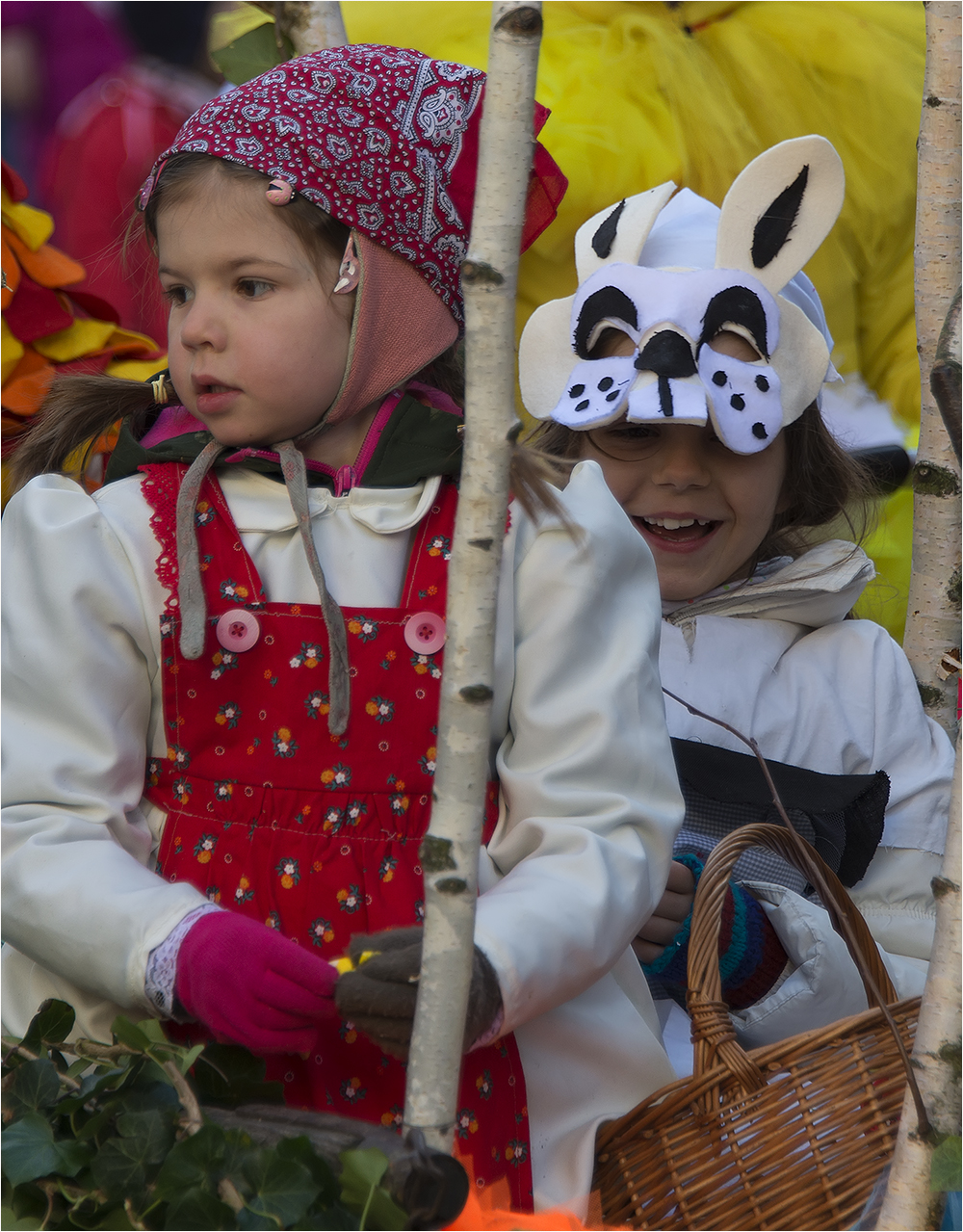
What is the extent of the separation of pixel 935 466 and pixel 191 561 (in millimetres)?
1128

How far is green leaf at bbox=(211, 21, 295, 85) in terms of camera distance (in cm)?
200

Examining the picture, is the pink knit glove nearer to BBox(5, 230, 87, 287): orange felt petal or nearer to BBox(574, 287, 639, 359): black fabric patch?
BBox(574, 287, 639, 359): black fabric patch

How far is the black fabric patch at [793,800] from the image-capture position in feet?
5.35

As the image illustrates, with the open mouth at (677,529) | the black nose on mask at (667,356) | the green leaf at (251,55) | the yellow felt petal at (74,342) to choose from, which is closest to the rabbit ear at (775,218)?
the black nose on mask at (667,356)

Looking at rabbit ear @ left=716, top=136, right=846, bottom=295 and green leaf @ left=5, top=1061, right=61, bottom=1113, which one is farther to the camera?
rabbit ear @ left=716, top=136, right=846, bottom=295

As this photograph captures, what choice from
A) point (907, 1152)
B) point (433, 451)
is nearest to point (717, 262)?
point (433, 451)

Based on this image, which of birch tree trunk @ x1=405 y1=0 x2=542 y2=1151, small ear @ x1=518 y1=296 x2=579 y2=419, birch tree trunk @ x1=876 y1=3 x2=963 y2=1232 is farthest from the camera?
small ear @ x1=518 y1=296 x2=579 y2=419

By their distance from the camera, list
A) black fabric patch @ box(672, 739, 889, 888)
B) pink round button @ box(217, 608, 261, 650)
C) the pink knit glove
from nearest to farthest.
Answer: the pink knit glove, pink round button @ box(217, 608, 261, 650), black fabric patch @ box(672, 739, 889, 888)

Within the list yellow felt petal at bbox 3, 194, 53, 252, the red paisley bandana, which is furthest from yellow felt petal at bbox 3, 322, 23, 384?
the red paisley bandana

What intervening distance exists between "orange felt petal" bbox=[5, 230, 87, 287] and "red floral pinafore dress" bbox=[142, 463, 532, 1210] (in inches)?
39.2

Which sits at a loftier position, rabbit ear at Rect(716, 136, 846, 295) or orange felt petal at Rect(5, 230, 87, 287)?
rabbit ear at Rect(716, 136, 846, 295)

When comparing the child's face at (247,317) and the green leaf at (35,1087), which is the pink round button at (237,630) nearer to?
the child's face at (247,317)

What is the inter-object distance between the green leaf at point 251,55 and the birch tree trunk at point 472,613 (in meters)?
1.34

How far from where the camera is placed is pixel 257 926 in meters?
1.04
